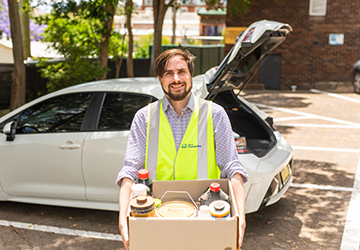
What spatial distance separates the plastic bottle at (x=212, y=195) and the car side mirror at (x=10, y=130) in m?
3.00

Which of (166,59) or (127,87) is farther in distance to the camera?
(127,87)

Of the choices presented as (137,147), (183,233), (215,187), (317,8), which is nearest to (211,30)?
(317,8)

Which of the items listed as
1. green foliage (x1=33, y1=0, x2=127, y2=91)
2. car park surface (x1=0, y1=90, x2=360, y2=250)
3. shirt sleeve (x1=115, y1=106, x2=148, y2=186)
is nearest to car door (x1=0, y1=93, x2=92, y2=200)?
car park surface (x1=0, y1=90, x2=360, y2=250)

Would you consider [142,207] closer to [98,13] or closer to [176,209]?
[176,209]

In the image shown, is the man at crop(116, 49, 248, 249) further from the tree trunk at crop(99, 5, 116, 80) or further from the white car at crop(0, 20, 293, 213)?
the tree trunk at crop(99, 5, 116, 80)

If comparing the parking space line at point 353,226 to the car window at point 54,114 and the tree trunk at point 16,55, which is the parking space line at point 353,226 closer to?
the car window at point 54,114

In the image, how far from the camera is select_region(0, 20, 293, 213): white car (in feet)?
13.6

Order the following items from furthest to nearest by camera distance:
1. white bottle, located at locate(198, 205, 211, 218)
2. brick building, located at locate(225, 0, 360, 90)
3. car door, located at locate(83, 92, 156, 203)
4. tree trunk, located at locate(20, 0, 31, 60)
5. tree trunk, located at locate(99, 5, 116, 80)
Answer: brick building, located at locate(225, 0, 360, 90) → tree trunk, located at locate(20, 0, 31, 60) → tree trunk, located at locate(99, 5, 116, 80) → car door, located at locate(83, 92, 156, 203) → white bottle, located at locate(198, 205, 211, 218)

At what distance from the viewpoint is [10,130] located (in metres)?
4.38

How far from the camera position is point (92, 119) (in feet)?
14.5

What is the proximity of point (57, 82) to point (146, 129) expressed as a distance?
8253mm

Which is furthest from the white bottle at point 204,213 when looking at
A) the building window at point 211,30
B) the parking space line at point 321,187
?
the building window at point 211,30

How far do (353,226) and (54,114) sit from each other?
3.65 metres

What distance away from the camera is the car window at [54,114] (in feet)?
15.1
